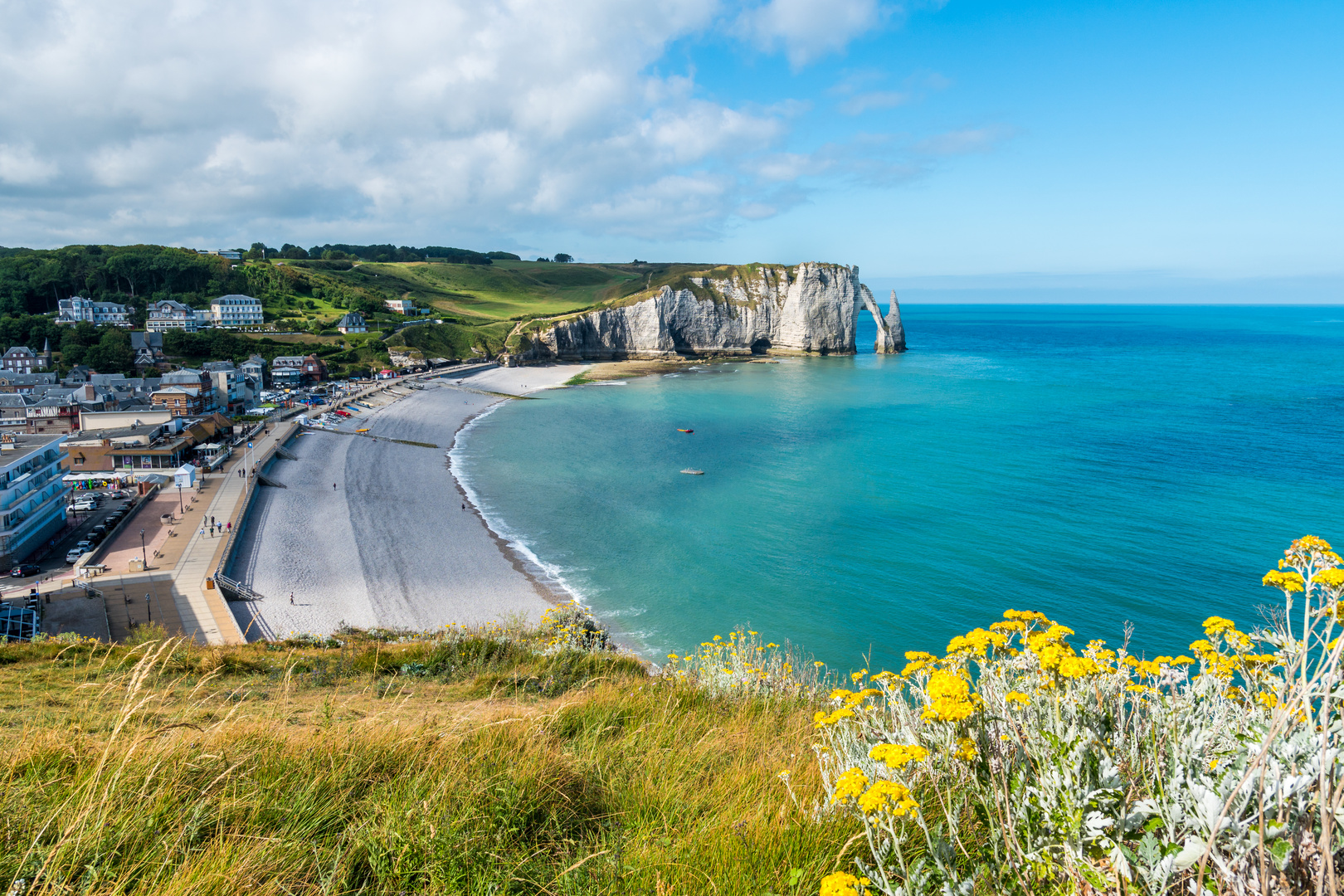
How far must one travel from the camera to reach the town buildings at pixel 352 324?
292ft

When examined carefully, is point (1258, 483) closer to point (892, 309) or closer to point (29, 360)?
point (892, 309)

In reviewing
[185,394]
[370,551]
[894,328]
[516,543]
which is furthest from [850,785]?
[894,328]

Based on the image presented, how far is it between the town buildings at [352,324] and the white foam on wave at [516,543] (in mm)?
56568

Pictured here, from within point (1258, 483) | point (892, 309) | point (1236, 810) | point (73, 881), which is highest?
point (892, 309)

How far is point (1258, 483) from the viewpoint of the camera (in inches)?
1249

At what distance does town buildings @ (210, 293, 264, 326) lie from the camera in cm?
8675

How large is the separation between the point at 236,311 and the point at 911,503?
307 ft

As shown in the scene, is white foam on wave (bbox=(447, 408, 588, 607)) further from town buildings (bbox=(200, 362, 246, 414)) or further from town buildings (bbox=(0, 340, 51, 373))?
town buildings (bbox=(0, 340, 51, 373))

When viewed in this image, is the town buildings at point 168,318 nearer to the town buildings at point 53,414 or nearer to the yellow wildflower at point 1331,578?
the town buildings at point 53,414

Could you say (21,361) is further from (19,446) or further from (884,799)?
(884,799)

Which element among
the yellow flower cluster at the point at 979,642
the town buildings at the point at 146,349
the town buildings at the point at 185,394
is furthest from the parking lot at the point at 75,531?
the town buildings at the point at 146,349

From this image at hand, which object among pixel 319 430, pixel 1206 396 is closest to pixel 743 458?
pixel 319 430

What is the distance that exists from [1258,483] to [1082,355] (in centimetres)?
7644

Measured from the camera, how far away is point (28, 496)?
79.3ft
